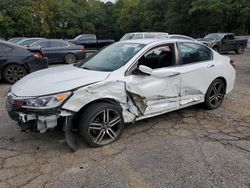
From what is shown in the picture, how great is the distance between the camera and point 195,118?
5.32 metres

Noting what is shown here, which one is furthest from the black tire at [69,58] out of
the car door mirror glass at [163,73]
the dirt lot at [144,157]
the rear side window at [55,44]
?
the car door mirror glass at [163,73]

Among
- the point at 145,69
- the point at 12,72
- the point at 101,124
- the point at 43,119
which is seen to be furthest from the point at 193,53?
the point at 12,72

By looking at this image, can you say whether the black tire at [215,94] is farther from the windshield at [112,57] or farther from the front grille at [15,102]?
the front grille at [15,102]

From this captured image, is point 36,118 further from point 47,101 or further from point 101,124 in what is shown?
point 101,124

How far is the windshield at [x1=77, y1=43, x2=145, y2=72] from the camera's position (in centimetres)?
453

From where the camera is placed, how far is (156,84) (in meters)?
4.61

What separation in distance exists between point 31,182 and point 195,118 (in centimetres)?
319

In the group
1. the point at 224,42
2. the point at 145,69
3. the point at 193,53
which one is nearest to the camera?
the point at 145,69

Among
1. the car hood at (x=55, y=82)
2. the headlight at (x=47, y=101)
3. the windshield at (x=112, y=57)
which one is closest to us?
the headlight at (x=47, y=101)

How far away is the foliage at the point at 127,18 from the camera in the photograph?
32.5 m

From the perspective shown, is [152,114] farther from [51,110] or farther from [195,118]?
[51,110]

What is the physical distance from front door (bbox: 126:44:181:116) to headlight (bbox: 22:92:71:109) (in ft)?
3.35

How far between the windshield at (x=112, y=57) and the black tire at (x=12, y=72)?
4.31 meters

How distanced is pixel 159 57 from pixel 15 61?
17.6ft
